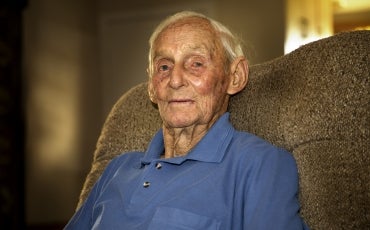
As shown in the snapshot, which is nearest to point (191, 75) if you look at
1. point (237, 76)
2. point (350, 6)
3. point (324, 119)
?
point (237, 76)

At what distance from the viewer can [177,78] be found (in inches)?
44.6

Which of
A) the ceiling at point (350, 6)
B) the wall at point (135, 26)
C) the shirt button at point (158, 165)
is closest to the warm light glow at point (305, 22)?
the wall at point (135, 26)

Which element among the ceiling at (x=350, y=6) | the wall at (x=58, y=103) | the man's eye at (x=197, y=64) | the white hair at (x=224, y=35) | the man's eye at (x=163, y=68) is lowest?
the wall at (x=58, y=103)

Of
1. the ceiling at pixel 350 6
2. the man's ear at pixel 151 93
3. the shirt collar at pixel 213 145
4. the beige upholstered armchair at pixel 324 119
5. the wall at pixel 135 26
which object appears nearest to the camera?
the beige upholstered armchair at pixel 324 119

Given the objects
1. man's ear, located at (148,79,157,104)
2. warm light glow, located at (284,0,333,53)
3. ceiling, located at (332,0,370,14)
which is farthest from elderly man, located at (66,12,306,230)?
ceiling, located at (332,0,370,14)

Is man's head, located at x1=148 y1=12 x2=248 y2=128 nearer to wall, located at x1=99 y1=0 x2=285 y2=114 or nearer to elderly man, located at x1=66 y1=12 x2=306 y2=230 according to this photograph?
elderly man, located at x1=66 y1=12 x2=306 y2=230

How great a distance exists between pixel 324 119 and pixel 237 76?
322mm

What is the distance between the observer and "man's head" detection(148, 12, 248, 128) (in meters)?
1.14

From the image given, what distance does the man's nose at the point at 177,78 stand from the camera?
1.13m

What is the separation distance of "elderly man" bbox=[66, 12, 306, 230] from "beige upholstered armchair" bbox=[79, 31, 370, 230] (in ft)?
0.17

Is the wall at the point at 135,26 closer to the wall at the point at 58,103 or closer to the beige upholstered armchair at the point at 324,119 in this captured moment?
the wall at the point at 58,103

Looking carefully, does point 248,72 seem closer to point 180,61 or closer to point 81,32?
point 180,61

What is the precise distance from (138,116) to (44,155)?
289 cm

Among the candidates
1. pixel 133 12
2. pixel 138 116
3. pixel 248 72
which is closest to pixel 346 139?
pixel 248 72
